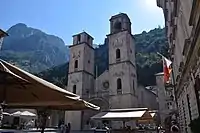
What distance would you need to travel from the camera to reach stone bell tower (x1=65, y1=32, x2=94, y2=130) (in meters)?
33.4

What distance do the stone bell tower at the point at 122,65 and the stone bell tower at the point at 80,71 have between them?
17.2ft

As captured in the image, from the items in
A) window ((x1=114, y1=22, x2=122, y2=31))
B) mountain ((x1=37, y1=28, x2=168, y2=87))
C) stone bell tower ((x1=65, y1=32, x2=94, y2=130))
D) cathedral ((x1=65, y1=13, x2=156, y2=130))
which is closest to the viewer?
cathedral ((x1=65, y1=13, x2=156, y2=130))

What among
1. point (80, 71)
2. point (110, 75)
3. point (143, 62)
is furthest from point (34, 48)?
point (110, 75)

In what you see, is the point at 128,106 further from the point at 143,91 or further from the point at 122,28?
the point at 122,28

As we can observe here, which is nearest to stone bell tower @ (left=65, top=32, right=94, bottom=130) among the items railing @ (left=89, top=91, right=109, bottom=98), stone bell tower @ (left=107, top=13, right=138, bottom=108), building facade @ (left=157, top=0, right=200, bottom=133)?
railing @ (left=89, top=91, right=109, bottom=98)

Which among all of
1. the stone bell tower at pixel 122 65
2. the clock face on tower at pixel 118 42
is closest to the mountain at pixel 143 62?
the stone bell tower at pixel 122 65

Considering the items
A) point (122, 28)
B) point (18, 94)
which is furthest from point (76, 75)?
point (18, 94)

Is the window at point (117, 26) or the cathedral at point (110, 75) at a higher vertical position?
the window at point (117, 26)

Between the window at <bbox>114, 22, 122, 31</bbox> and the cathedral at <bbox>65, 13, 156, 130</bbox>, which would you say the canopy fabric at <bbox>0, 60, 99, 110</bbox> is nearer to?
the cathedral at <bbox>65, 13, 156, 130</bbox>

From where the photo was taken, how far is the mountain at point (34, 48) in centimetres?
12288

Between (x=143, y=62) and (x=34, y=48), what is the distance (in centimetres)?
10067

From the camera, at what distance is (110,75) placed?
110ft

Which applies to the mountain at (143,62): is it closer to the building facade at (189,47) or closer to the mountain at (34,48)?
the building facade at (189,47)

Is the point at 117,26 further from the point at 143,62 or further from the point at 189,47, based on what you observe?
the point at 189,47
